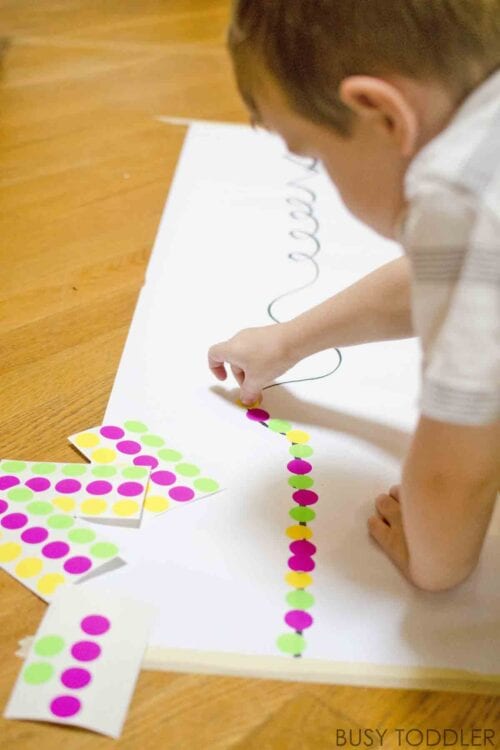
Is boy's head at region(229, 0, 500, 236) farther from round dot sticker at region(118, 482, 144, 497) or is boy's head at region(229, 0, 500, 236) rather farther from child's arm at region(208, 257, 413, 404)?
round dot sticker at region(118, 482, 144, 497)

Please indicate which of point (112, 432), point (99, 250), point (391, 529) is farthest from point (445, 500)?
point (99, 250)

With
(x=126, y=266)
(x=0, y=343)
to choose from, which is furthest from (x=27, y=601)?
(x=126, y=266)

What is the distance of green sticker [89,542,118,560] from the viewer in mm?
595

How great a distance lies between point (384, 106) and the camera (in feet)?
1.60

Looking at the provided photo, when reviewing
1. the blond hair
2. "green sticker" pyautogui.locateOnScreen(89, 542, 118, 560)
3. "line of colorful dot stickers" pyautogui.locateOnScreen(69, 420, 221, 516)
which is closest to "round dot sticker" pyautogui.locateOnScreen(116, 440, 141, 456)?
"line of colorful dot stickers" pyautogui.locateOnScreen(69, 420, 221, 516)

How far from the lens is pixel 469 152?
0.46 metres

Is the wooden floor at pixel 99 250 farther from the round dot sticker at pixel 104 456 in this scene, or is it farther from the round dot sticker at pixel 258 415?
the round dot sticker at pixel 258 415

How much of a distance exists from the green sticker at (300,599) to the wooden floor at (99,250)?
6 centimetres

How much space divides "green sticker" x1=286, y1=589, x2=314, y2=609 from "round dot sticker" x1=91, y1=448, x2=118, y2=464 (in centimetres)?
19

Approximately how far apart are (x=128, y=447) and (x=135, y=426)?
0.03 metres

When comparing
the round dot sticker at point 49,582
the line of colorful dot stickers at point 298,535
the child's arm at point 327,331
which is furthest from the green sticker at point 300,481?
the round dot sticker at point 49,582

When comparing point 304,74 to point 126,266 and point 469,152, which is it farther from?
point 126,266

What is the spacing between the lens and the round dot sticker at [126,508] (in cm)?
63

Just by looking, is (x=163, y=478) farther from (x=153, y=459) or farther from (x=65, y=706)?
(x=65, y=706)
